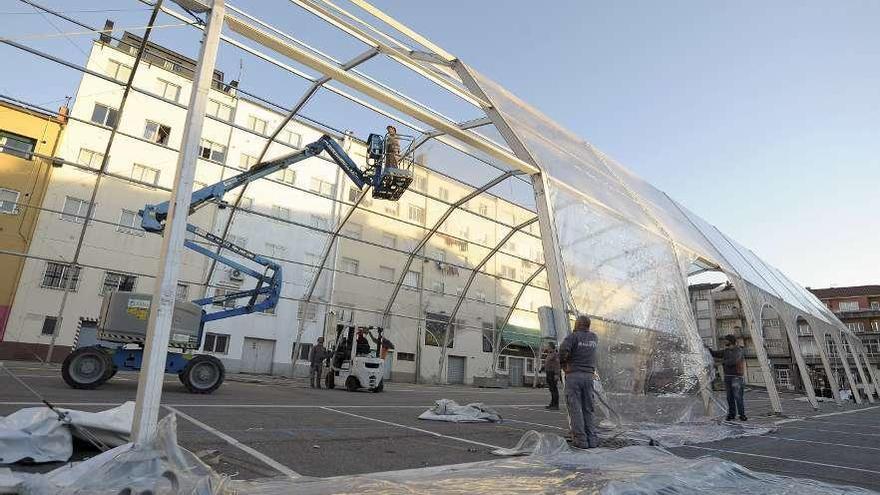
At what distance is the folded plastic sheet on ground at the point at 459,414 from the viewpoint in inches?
281

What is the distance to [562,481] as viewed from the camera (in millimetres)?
3031

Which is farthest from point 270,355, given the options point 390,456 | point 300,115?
point 390,456

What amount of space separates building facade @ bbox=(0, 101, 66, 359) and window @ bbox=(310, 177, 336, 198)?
969cm

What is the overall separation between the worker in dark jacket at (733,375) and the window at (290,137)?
1784cm

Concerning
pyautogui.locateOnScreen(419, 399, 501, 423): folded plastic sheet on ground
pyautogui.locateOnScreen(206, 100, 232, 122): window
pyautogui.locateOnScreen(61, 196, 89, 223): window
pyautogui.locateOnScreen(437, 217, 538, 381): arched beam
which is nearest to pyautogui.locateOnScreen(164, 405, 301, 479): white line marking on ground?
pyautogui.locateOnScreen(419, 399, 501, 423): folded plastic sheet on ground

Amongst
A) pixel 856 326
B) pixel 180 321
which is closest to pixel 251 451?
pixel 180 321

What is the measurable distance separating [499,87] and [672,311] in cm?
568

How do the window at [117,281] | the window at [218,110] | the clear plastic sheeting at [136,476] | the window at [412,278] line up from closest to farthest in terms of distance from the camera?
1. the clear plastic sheeting at [136,476]
2. the window at [117,281]
3. the window at [218,110]
4. the window at [412,278]

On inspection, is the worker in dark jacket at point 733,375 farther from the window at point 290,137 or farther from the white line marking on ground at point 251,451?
the window at point 290,137

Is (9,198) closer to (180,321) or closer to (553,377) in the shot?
(180,321)

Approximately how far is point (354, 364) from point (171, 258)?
9962 mm

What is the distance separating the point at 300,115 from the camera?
38.4ft

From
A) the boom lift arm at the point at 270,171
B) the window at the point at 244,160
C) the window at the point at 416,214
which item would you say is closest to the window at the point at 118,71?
the window at the point at 244,160

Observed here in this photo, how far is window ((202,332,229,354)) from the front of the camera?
843 inches
